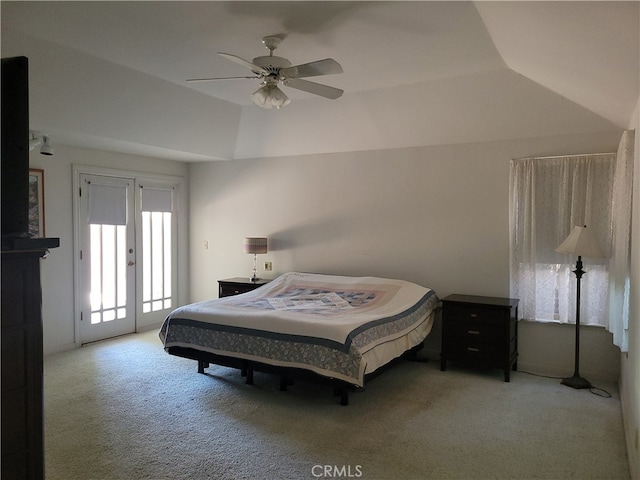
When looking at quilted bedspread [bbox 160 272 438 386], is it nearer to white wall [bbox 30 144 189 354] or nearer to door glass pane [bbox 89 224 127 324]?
white wall [bbox 30 144 189 354]

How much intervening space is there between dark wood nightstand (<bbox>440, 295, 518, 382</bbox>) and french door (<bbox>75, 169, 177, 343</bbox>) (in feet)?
13.0

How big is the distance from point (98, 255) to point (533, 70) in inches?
197

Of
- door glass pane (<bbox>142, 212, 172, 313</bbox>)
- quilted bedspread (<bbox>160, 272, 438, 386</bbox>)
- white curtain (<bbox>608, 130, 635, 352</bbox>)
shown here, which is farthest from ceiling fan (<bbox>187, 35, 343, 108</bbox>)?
door glass pane (<bbox>142, 212, 172, 313</bbox>)

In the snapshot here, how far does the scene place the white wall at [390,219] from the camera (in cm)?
456

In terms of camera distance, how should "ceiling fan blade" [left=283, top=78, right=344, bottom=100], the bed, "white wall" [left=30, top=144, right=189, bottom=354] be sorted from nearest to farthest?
"ceiling fan blade" [left=283, top=78, right=344, bottom=100]
the bed
"white wall" [left=30, top=144, right=189, bottom=354]

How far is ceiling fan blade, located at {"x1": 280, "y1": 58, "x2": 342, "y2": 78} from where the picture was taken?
2.95 meters

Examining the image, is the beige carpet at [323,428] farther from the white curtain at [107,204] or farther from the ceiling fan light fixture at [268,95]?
the ceiling fan light fixture at [268,95]

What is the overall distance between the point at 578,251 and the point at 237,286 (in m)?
3.78

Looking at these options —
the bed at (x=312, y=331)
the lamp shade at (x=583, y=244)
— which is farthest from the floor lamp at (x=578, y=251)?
the bed at (x=312, y=331)

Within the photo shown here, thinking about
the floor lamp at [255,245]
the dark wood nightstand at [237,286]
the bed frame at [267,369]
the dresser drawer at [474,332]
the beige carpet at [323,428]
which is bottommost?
the beige carpet at [323,428]

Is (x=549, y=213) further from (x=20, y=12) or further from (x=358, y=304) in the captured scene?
(x=20, y=12)

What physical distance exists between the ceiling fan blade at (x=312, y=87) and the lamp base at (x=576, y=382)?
3.22 meters

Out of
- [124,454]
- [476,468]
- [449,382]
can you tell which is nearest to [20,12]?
[124,454]

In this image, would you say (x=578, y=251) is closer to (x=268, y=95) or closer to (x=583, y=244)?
(x=583, y=244)
